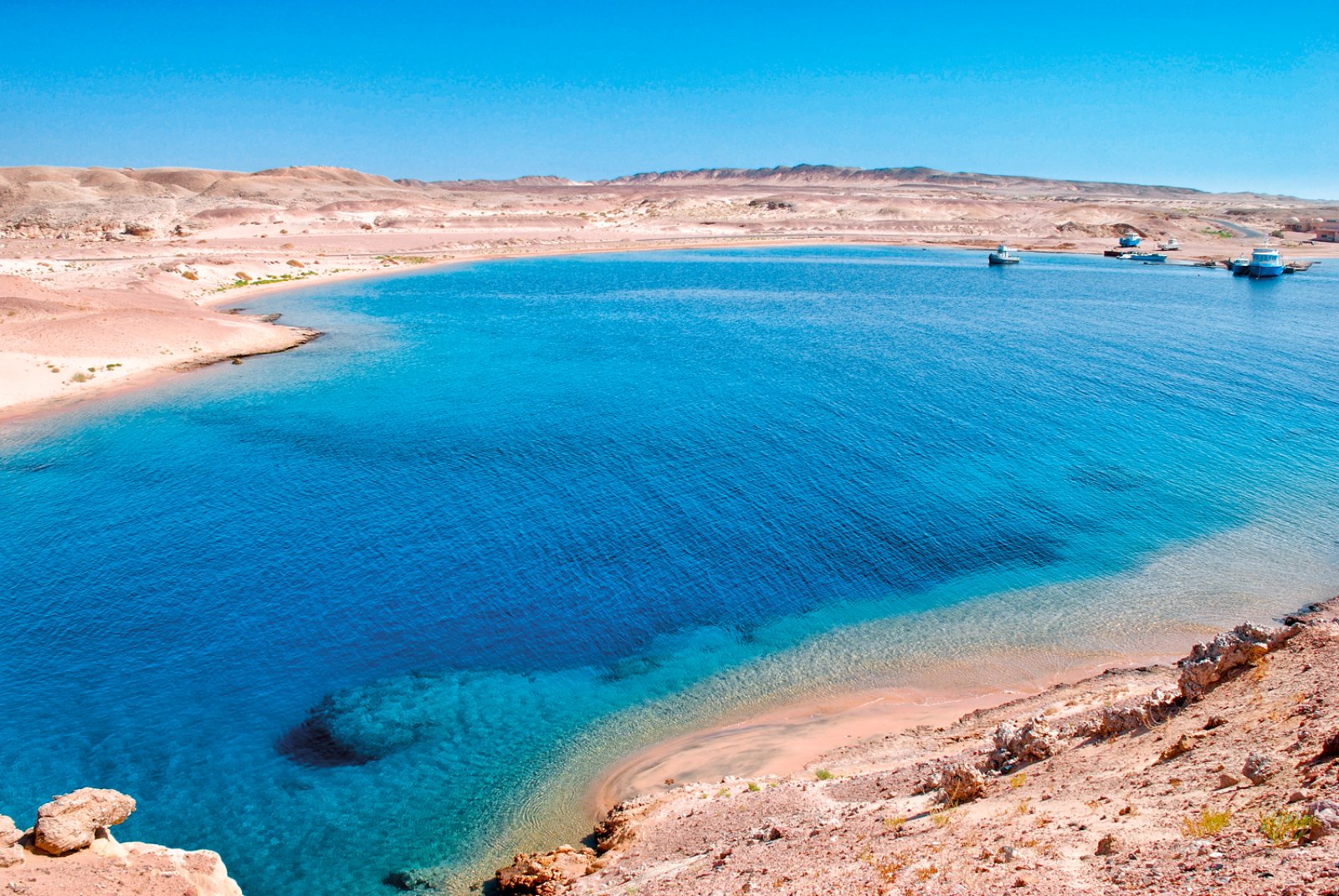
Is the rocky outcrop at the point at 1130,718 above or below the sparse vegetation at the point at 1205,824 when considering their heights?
below

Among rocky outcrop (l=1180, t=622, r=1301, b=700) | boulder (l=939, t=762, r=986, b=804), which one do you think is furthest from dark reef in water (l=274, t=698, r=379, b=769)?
rocky outcrop (l=1180, t=622, r=1301, b=700)

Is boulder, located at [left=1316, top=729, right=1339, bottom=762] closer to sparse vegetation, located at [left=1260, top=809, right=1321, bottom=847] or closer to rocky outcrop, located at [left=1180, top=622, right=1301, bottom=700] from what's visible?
sparse vegetation, located at [left=1260, top=809, right=1321, bottom=847]

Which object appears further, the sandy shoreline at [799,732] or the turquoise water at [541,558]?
the turquoise water at [541,558]

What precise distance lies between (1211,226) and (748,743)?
183 metres

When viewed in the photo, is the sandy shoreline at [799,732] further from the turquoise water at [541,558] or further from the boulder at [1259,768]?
the boulder at [1259,768]

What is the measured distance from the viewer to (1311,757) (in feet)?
36.4

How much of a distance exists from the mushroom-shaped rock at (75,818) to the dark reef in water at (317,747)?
629 cm

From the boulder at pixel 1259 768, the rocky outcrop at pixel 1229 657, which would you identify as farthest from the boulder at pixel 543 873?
the rocky outcrop at pixel 1229 657

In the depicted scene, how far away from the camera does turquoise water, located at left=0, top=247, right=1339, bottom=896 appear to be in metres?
18.0

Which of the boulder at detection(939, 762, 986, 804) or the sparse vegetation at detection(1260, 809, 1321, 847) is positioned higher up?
the sparse vegetation at detection(1260, 809, 1321, 847)

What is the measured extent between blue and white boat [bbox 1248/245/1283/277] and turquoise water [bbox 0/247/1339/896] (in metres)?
57.1

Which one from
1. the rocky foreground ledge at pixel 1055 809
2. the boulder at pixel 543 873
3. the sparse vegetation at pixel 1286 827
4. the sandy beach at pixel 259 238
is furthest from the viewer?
the sandy beach at pixel 259 238

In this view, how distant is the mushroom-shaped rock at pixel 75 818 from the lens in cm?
1130

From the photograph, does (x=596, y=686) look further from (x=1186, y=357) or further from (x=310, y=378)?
(x=1186, y=357)
